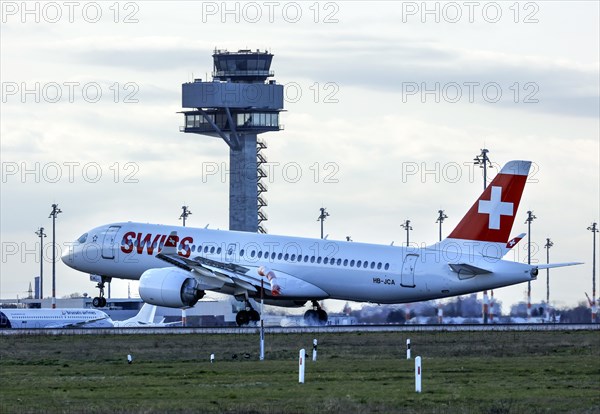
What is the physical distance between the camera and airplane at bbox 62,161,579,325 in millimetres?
65688

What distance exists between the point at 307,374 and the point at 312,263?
27.7 meters

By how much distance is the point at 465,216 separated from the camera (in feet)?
219

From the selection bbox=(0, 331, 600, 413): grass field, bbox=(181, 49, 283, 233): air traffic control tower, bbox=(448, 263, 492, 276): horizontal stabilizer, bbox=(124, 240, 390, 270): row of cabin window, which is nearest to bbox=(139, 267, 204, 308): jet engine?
bbox=(124, 240, 390, 270): row of cabin window

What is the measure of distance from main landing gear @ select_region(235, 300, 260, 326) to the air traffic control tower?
55.1 meters

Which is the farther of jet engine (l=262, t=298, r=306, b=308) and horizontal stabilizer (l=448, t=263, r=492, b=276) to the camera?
jet engine (l=262, t=298, r=306, b=308)

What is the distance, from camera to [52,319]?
88688 millimetres

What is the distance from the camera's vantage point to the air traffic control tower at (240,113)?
127 metres

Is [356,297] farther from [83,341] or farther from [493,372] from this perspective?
[493,372]

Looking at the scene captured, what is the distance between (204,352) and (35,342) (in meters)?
10.3

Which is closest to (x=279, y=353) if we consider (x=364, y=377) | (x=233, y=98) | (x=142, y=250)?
(x=364, y=377)

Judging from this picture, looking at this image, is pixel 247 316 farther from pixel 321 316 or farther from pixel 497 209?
pixel 497 209

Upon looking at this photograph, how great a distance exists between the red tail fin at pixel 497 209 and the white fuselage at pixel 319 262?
3.62 ft

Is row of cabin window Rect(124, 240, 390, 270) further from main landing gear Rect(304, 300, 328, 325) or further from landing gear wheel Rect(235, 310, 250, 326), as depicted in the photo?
main landing gear Rect(304, 300, 328, 325)

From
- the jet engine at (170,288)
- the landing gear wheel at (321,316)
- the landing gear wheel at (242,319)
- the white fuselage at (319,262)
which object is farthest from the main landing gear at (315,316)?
the jet engine at (170,288)
